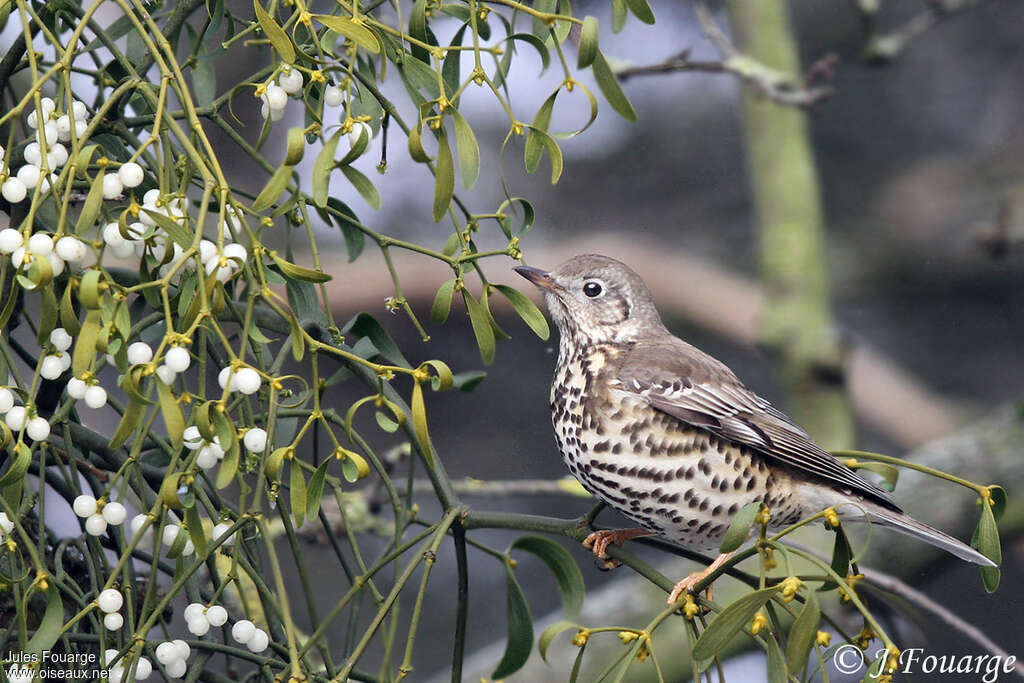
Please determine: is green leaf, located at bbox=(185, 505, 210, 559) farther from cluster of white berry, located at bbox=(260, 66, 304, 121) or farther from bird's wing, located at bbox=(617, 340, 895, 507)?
bird's wing, located at bbox=(617, 340, 895, 507)

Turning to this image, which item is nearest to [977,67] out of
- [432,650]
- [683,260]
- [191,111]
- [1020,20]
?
[1020,20]

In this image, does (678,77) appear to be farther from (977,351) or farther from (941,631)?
(941,631)

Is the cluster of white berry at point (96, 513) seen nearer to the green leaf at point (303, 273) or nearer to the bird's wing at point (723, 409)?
the green leaf at point (303, 273)

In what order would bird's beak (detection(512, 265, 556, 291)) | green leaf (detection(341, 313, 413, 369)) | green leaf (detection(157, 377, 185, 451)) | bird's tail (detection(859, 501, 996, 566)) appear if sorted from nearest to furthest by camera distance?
1. green leaf (detection(157, 377, 185, 451))
2. green leaf (detection(341, 313, 413, 369))
3. bird's tail (detection(859, 501, 996, 566))
4. bird's beak (detection(512, 265, 556, 291))

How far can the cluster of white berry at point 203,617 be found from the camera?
786 millimetres

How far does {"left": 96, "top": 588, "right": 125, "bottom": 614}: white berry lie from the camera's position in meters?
0.74

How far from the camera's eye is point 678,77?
259cm

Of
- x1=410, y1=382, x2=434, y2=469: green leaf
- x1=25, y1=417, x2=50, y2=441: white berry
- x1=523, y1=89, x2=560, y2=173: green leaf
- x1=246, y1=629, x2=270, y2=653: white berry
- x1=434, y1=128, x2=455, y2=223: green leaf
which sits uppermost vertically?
x1=523, y1=89, x2=560, y2=173: green leaf

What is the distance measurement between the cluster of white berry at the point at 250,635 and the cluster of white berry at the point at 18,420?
0.20m

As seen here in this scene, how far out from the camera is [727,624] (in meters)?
0.66

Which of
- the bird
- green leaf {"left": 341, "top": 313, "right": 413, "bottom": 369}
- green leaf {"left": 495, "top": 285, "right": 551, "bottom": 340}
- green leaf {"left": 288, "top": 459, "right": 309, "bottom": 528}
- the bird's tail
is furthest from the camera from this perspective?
the bird

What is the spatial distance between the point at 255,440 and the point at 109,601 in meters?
0.16

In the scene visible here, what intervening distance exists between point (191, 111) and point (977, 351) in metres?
2.37

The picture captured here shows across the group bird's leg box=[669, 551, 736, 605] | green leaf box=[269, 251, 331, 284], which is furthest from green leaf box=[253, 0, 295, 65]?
bird's leg box=[669, 551, 736, 605]
